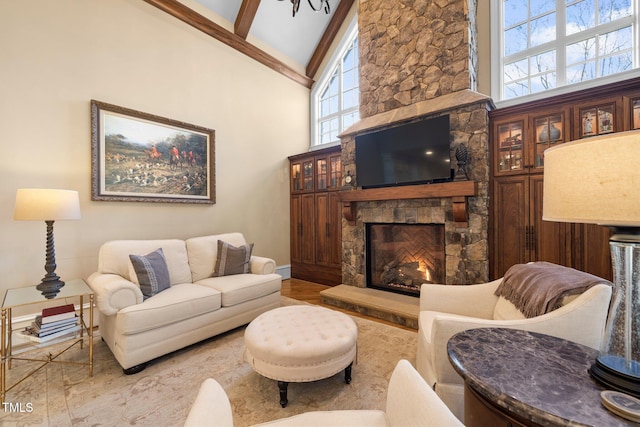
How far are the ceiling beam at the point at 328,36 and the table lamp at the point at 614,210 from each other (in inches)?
203

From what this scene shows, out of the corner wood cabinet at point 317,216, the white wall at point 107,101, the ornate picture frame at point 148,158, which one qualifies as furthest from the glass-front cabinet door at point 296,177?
the ornate picture frame at point 148,158

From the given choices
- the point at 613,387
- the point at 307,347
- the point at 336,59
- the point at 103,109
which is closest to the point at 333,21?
the point at 336,59

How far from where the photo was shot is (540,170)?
8.81 ft

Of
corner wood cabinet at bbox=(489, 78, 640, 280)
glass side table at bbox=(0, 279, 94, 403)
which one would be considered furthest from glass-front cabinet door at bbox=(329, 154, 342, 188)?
glass side table at bbox=(0, 279, 94, 403)

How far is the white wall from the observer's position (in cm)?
243

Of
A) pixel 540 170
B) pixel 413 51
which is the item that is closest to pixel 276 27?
pixel 413 51

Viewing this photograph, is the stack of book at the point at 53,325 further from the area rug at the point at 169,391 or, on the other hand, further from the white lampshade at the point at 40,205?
the white lampshade at the point at 40,205

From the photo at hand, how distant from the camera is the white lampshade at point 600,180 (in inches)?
27.5

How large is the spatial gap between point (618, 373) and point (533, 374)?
0.21 metres

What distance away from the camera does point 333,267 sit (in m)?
4.33

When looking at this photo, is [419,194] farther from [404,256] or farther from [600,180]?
[600,180]

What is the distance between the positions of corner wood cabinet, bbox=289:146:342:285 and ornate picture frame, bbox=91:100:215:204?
1.57 m

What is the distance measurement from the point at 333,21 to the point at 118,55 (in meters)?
3.65

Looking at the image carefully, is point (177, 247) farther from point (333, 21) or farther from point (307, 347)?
point (333, 21)
